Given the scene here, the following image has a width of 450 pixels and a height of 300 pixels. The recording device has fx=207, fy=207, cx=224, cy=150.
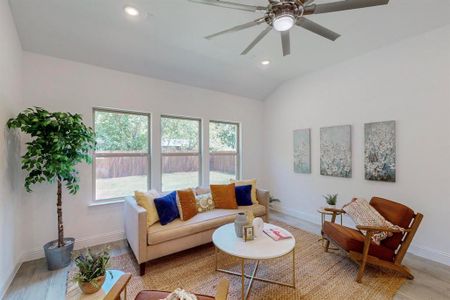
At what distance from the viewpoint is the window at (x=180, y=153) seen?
3.78 meters

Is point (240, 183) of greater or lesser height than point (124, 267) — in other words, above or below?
above

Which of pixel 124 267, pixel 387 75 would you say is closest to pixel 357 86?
pixel 387 75

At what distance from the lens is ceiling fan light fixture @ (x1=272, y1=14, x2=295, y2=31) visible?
158 centimetres

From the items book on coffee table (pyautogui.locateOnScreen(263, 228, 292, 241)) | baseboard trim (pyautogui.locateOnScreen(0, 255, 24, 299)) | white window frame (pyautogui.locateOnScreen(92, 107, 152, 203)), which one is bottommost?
baseboard trim (pyautogui.locateOnScreen(0, 255, 24, 299))

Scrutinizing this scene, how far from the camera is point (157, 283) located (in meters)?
2.18

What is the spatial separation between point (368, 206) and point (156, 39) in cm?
359

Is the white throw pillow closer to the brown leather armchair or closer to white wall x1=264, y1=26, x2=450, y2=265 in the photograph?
the brown leather armchair

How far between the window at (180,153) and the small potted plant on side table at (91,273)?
6.92 feet

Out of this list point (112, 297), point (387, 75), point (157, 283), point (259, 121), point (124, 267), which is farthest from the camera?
point (259, 121)

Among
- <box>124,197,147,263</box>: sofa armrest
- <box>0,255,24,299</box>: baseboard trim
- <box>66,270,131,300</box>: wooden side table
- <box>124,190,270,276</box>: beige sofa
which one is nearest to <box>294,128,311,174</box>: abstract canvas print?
<box>124,190,270,276</box>: beige sofa

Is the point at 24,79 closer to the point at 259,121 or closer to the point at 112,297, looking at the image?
the point at 112,297

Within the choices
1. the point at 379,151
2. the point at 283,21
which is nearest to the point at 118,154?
the point at 283,21

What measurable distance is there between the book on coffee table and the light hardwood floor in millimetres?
1117

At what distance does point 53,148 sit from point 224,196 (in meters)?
2.30
